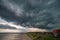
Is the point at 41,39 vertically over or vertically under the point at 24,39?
under

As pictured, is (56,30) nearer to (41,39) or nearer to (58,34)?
(58,34)

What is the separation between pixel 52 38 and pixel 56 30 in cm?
35

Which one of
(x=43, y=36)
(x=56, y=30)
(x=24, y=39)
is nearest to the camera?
(x=56, y=30)

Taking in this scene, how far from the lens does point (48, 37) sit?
4742mm

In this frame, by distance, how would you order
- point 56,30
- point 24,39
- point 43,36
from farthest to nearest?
1. point 24,39
2. point 43,36
3. point 56,30

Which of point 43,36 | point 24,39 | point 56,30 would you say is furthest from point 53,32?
point 24,39

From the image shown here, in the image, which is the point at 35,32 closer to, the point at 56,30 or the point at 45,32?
the point at 45,32

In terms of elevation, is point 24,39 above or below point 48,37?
above

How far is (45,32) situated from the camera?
183 inches

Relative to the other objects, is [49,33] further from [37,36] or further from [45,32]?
[37,36]

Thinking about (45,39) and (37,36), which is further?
(37,36)

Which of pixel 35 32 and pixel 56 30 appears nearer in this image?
pixel 56 30

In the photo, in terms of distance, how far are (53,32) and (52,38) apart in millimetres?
232

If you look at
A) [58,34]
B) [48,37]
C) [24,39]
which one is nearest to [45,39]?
[48,37]
